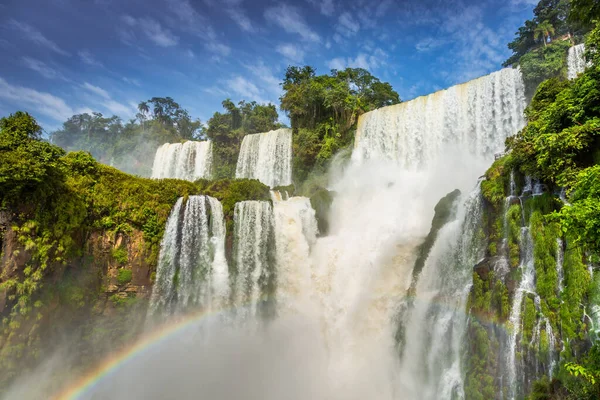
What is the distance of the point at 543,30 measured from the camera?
29.3 metres

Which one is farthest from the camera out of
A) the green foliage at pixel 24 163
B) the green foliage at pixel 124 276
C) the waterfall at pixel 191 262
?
the waterfall at pixel 191 262

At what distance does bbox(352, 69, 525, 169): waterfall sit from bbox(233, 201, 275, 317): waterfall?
11.8 m

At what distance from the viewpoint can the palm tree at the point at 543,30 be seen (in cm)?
2906

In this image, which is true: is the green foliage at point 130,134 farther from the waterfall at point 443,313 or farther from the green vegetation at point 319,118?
the waterfall at point 443,313

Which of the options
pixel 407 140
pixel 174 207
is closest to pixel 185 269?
pixel 174 207

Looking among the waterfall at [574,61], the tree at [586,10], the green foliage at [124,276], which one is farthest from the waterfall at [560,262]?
the green foliage at [124,276]

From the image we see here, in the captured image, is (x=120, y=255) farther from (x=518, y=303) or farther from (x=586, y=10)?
(x=586, y=10)

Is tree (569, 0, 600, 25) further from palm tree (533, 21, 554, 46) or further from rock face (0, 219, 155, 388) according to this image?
palm tree (533, 21, 554, 46)

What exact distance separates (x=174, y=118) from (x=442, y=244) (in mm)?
65997

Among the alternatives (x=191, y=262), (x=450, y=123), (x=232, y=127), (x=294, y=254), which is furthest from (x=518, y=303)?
(x=232, y=127)

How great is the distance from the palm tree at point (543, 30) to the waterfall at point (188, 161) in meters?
34.9

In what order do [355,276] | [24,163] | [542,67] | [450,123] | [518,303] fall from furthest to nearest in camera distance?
1. [450,123]
2. [542,67]
3. [355,276]
4. [24,163]
5. [518,303]

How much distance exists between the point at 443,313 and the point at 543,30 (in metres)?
32.7

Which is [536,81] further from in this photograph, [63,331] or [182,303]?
[63,331]
